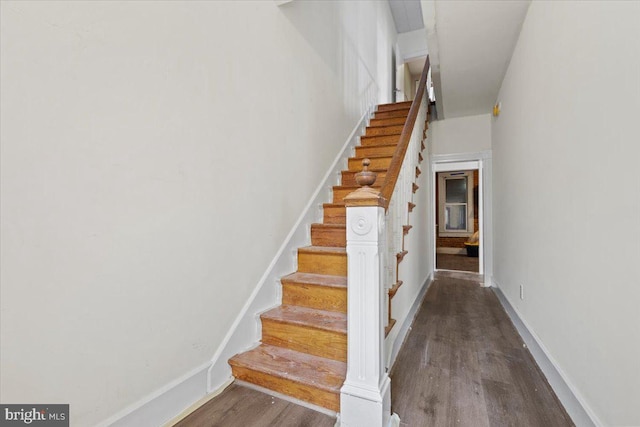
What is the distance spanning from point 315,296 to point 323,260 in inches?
12.9

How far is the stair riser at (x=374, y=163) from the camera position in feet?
11.1

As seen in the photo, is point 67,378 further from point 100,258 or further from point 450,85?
point 450,85

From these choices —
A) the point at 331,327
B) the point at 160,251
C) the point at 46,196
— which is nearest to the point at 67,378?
the point at 160,251

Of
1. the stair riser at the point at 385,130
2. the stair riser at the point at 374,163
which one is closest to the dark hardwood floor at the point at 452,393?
the stair riser at the point at 374,163

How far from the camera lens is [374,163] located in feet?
11.2

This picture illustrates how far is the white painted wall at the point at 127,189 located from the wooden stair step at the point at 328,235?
53 cm

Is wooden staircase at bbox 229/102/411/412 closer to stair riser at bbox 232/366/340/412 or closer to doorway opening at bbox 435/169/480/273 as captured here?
stair riser at bbox 232/366/340/412

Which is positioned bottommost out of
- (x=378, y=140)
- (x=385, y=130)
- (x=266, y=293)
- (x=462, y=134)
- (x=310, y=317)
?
(x=310, y=317)

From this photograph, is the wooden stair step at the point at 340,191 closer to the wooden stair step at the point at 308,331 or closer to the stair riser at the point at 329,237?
the stair riser at the point at 329,237

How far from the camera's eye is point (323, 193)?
9.98 ft

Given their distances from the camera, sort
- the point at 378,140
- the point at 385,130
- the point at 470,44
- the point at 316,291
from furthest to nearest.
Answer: the point at 385,130 → the point at 378,140 → the point at 470,44 → the point at 316,291

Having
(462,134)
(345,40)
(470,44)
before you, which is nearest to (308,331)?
(470,44)

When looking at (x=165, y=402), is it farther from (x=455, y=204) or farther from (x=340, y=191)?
(x=455, y=204)

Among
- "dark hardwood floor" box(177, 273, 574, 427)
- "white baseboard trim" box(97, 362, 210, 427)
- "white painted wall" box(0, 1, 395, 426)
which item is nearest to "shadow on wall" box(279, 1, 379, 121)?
"white painted wall" box(0, 1, 395, 426)
